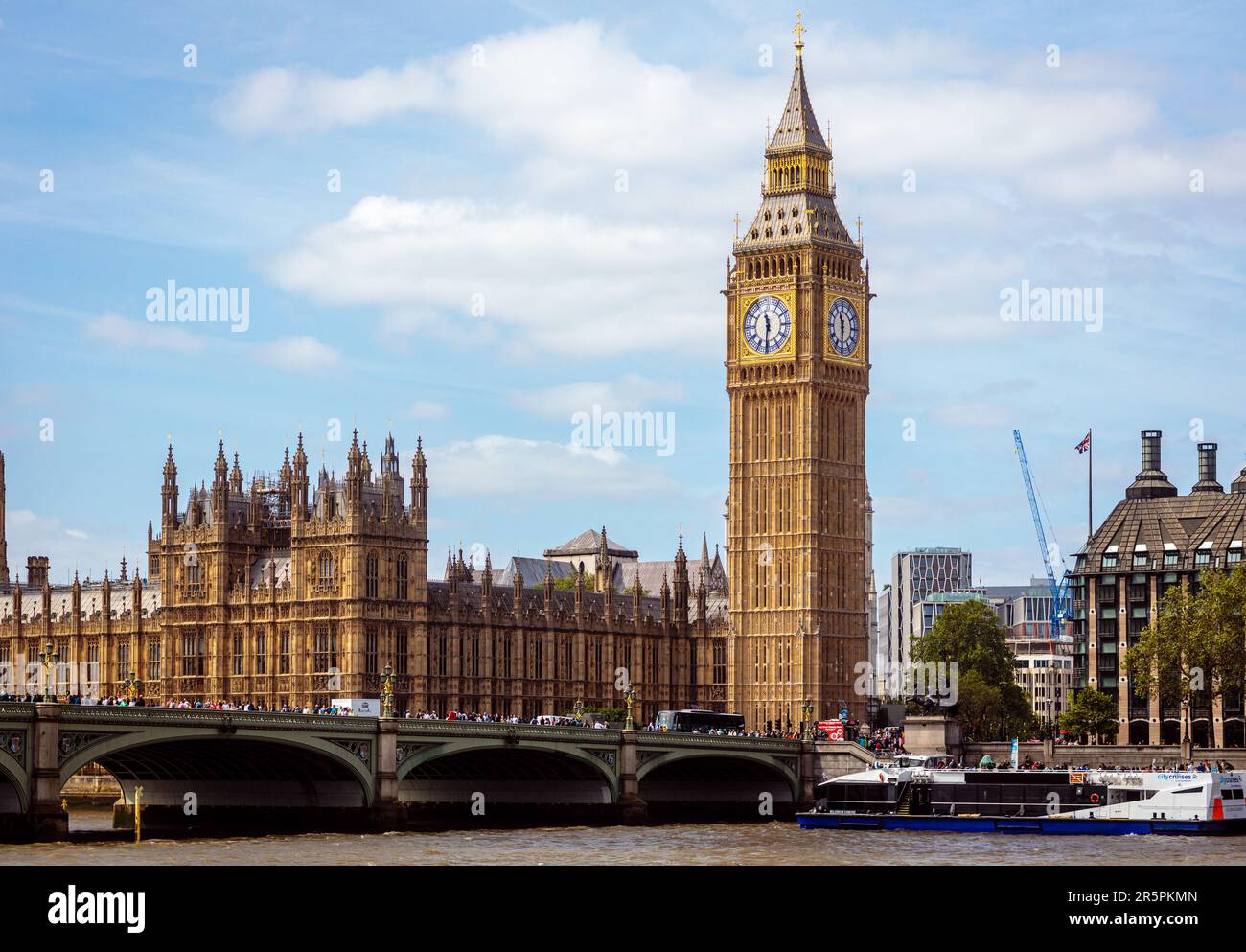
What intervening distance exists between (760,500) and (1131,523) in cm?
3553

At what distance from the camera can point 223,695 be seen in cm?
15788

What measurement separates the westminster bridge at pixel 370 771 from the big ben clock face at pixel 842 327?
40646mm

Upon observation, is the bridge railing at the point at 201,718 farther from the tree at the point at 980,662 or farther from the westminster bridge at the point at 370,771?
the tree at the point at 980,662

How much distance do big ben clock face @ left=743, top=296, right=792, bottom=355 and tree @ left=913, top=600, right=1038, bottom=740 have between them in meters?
24.5

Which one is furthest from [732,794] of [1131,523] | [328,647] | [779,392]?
[1131,523]

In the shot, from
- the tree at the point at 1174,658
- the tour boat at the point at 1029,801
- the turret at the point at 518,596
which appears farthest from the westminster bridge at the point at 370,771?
the turret at the point at 518,596

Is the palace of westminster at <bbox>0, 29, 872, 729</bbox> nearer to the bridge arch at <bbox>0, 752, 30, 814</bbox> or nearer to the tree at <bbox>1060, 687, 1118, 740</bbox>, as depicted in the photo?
the tree at <bbox>1060, 687, 1118, 740</bbox>

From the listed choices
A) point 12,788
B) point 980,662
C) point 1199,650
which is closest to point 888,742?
point 1199,650

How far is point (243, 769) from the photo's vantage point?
381ft

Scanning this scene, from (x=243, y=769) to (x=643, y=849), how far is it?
22541mm

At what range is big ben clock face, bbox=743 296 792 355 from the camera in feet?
570

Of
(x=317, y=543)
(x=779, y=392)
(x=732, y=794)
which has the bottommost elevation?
(x=732, y=794)

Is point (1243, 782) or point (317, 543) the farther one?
point (317, 543)
